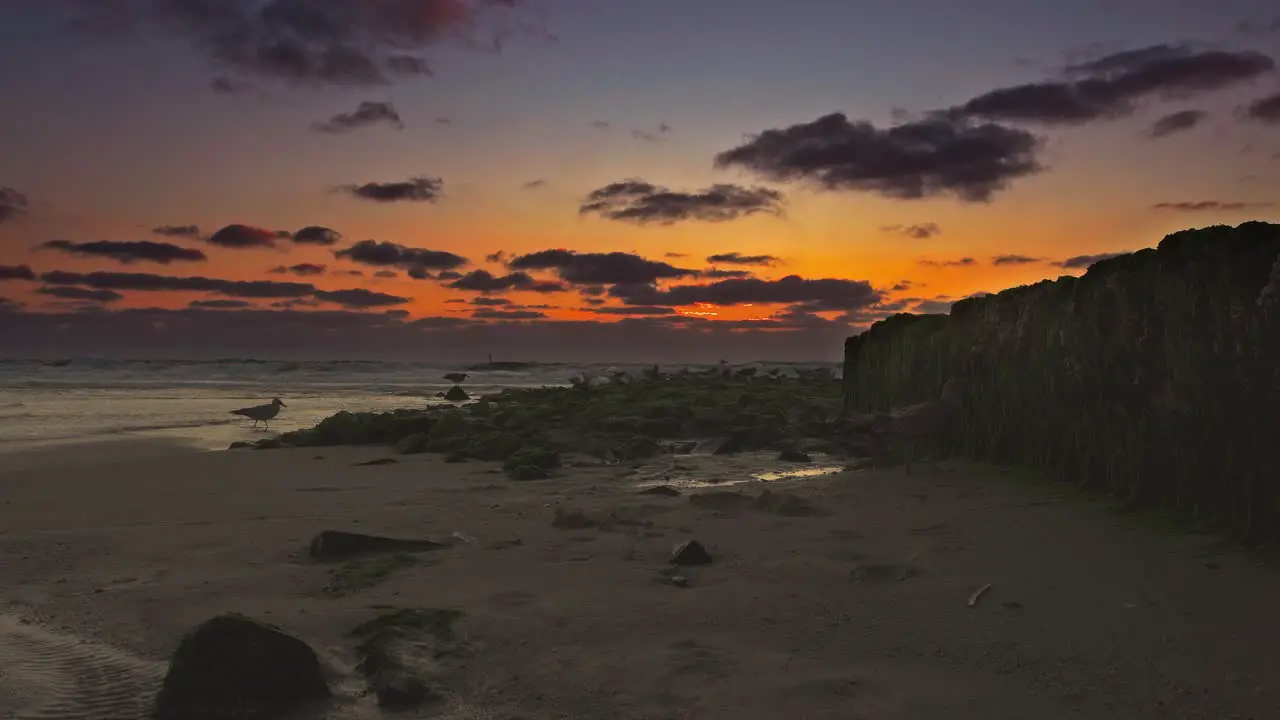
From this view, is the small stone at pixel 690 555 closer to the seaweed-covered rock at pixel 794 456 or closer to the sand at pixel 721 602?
the sand at pixel 721 602

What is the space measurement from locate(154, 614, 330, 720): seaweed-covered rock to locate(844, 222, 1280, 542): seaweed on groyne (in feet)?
15.8

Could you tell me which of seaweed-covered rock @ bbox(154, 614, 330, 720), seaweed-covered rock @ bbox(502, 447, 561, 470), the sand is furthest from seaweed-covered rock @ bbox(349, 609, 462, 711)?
seaweed-covered rock @ bbox(502, 447, 561, 470)

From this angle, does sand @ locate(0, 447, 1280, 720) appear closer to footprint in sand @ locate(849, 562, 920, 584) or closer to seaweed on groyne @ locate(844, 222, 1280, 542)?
footprint in sand @ locate(849, 562, 920, 584)

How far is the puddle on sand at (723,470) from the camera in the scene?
9.39 m

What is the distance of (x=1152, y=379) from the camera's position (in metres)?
5.82

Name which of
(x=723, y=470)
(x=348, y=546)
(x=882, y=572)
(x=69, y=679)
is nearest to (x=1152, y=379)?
(x=882, y=572)

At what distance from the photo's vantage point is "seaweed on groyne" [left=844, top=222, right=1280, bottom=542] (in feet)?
16.2

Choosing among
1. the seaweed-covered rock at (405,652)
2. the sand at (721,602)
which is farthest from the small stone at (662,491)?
the seaweed-covered rock at (405,652)

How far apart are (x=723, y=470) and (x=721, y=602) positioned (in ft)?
18.5

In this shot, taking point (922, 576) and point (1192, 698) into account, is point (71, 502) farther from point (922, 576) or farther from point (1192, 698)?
point (1192, 698)

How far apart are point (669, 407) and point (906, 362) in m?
6.00

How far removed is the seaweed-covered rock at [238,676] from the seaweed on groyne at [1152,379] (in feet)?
15.8

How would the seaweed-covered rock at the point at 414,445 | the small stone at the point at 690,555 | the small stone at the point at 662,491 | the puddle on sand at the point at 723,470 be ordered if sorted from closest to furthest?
1. the small stone at the point at 690,555
2. the small stone at the point at 662,491
3. the puddle on sand at the point at 723,470
4. the seaweed-covered rock at the point at 414,445

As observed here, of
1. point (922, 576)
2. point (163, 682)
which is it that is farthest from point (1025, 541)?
point (163, 682)
